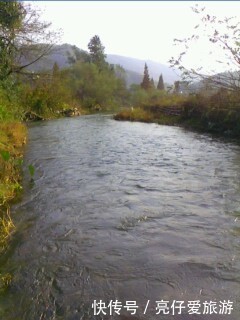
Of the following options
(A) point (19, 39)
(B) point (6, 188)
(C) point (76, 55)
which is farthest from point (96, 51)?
(B) point (6, 188)

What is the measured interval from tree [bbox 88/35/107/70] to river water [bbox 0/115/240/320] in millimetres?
63456

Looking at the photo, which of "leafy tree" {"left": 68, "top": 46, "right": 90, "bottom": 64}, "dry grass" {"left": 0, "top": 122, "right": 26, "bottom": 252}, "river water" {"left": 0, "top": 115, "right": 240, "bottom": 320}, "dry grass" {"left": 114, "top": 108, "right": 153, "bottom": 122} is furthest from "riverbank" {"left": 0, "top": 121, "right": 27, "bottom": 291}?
"leafy tree" {"left": 68, "top": 46, "right": 90, "bottom": 64}

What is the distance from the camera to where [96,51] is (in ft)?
235

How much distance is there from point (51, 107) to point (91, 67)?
27.5m

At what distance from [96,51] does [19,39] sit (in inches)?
2038

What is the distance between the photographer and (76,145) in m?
15.5

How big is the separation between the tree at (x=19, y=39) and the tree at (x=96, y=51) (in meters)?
46.3

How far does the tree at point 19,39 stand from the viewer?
66.0ft

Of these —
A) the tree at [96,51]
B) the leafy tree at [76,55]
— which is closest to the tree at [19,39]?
the tree at [96,51]

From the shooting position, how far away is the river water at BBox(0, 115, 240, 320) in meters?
3.99

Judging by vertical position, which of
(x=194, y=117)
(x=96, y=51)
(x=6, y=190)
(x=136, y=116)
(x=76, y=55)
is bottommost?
(x=6, y=190)

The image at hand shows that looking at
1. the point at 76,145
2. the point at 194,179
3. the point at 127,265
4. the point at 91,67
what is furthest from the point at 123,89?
the point at 127,265

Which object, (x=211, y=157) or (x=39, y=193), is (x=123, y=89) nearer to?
(x=211, y=157)

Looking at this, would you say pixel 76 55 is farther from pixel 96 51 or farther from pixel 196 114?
pixel 196 114
